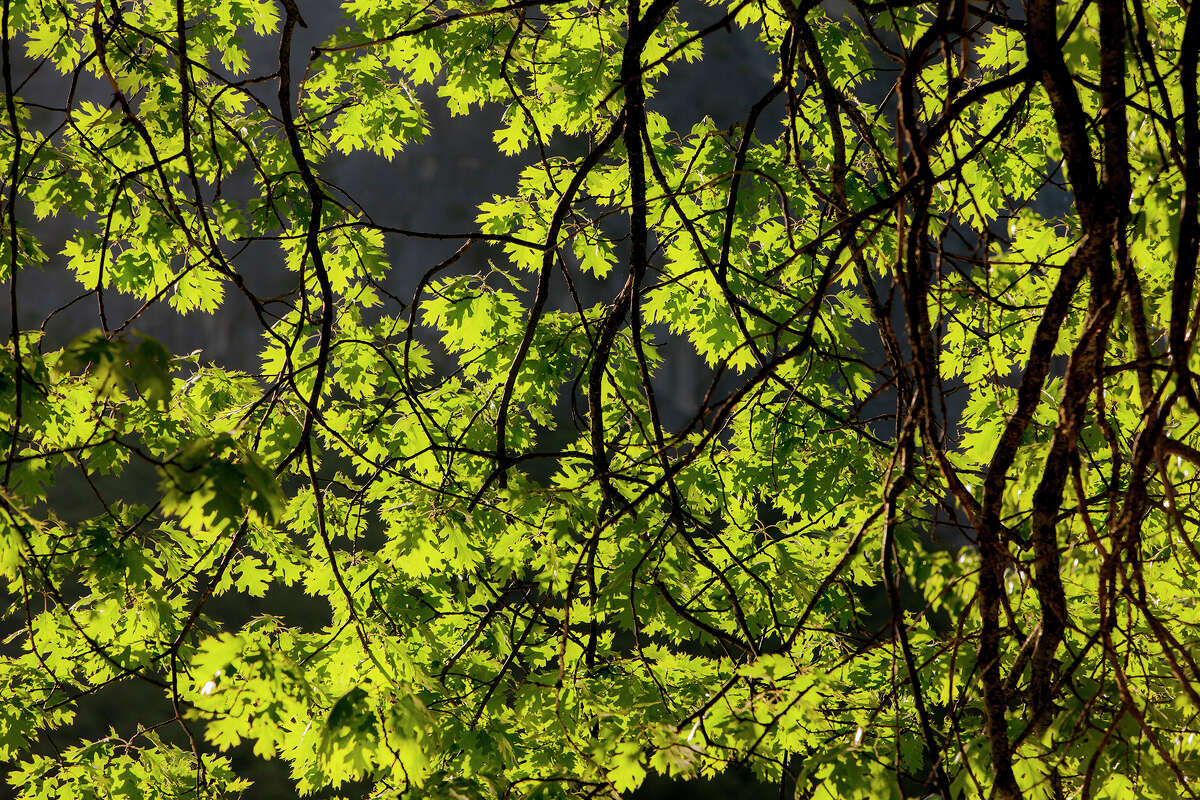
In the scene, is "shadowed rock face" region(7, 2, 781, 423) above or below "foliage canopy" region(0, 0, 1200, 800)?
above

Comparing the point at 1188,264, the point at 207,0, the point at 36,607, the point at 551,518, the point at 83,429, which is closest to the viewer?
the point at 1188,264

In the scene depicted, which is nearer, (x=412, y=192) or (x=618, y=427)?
(x=618, y=427)

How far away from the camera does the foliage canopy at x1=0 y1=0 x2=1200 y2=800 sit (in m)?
1.52

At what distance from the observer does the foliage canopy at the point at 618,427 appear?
152cm

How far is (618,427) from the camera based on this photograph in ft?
15.1

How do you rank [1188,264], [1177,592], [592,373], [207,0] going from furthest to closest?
[207,0], [1177,592], [592,373], [1188,264]

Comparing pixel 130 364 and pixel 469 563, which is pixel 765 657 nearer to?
pixel 130 364

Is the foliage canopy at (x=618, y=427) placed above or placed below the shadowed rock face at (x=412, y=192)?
below

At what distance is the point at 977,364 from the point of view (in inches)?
175

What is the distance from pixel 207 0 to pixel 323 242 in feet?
4.34

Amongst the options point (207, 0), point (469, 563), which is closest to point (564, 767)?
point (469, 563)

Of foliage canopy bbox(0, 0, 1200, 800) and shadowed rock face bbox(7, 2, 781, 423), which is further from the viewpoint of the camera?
shadowed rock face bbox(7, 2, 781, 423)

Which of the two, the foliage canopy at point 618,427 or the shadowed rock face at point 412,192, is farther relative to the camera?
the shadowed rock face at point 412,192

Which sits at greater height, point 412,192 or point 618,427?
point 412,192
